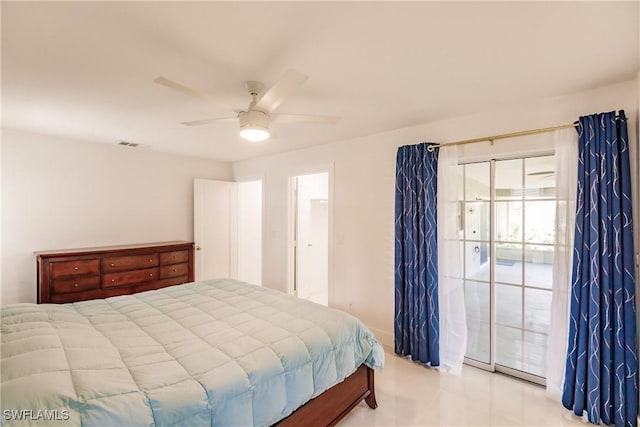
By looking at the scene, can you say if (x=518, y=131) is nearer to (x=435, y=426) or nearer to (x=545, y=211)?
(x=545, y=211)

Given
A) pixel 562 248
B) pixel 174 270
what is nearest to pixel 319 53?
pixel 562 248

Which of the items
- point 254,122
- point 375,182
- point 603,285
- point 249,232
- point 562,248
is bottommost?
point 603,285

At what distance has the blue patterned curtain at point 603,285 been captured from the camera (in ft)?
6.24

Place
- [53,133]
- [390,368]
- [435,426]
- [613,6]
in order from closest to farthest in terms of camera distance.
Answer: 1. [613,6]
2. [435,426]
3. [390,368]
4. [53,133]

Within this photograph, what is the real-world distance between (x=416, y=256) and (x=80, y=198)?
4.13 metres

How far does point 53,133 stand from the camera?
10.9 ft

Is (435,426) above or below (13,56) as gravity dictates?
below

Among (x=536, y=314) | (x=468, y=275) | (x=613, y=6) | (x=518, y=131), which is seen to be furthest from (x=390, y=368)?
(x=613, y=6)

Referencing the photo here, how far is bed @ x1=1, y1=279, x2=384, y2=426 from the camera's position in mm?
1145

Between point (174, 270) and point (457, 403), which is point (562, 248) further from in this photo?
point (174, 270)

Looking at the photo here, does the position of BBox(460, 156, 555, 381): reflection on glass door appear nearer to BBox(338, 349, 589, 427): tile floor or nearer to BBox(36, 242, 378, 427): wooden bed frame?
BBox(338, 349, 589, 427): tile floor

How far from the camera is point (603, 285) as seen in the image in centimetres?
197

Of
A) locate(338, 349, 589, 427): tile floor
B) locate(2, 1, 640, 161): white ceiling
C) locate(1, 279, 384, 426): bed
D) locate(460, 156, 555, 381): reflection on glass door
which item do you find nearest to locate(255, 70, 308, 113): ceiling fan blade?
locate(2, 1, 640, 161): white ceiling

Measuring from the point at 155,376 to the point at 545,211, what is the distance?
3003 mm
